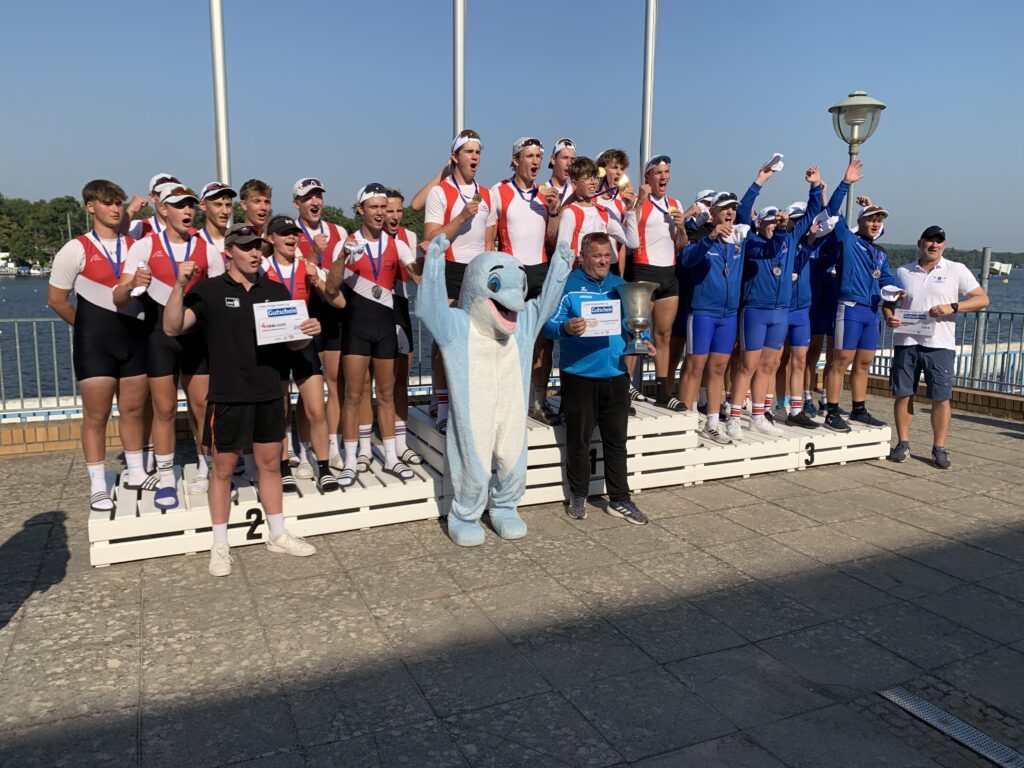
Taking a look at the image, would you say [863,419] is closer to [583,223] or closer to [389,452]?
[583,223]

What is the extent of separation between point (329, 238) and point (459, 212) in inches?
37.9

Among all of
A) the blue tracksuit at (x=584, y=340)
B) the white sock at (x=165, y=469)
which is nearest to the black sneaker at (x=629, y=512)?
the blue tracksuit at (x=584, y=340)

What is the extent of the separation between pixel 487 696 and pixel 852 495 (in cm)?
409

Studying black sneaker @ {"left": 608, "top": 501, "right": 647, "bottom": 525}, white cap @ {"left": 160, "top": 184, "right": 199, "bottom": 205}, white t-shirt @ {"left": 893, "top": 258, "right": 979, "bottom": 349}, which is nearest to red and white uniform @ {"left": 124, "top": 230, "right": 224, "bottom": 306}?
white cap @ {"left": 160, "top": 184, "right": 199, "bottom": 205}

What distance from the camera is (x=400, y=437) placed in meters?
5.87

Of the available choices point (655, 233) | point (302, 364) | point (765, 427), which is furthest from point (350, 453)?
point (765, 427)

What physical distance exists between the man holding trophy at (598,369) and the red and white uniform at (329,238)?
64.8 inches

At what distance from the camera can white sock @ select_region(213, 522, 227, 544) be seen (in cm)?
435

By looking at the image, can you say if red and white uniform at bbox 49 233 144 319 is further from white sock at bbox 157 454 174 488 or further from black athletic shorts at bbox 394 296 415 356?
black athletic shorts at bbox 394 296 415 356

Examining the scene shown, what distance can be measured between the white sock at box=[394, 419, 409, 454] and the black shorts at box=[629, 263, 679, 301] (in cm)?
231

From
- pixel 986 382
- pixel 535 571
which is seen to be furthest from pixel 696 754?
pixel 986 382

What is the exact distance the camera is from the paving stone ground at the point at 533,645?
2.79 metres

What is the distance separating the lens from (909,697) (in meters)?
3.12

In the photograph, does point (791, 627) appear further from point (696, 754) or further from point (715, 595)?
point (696, 754)
